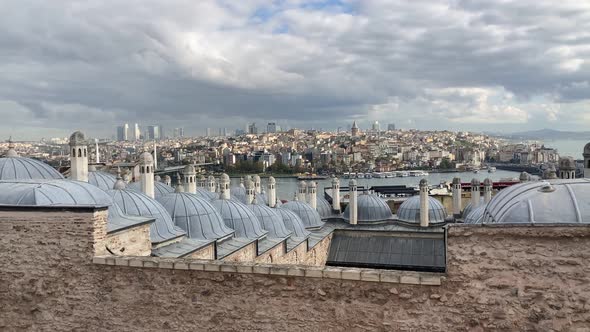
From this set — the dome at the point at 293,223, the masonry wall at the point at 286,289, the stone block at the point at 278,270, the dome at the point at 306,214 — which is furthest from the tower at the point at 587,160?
the dome at the point at 306,214

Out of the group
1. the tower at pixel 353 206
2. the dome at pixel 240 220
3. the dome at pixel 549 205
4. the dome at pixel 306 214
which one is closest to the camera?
the dome at pixel 549 205

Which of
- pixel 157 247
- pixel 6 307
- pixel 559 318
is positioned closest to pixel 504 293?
pixel 559 318

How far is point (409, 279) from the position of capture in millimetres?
4176

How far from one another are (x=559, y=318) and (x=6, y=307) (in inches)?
244

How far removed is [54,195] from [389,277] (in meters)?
4.58

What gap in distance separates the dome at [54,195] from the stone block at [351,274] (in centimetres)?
307

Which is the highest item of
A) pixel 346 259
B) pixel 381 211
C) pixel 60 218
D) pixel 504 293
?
pixel 60 218

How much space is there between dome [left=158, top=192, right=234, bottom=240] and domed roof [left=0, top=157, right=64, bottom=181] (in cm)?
247

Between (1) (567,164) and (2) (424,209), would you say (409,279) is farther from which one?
(2) (424,209)

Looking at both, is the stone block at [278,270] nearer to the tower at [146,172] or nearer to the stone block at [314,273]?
the stone block at [314,273]

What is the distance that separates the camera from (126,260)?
5078 millimetres

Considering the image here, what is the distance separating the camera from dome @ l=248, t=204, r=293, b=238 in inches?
506

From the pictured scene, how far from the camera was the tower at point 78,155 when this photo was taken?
9.97 metres

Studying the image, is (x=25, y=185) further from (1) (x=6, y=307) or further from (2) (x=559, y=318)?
(2) (x=559, y=318)
